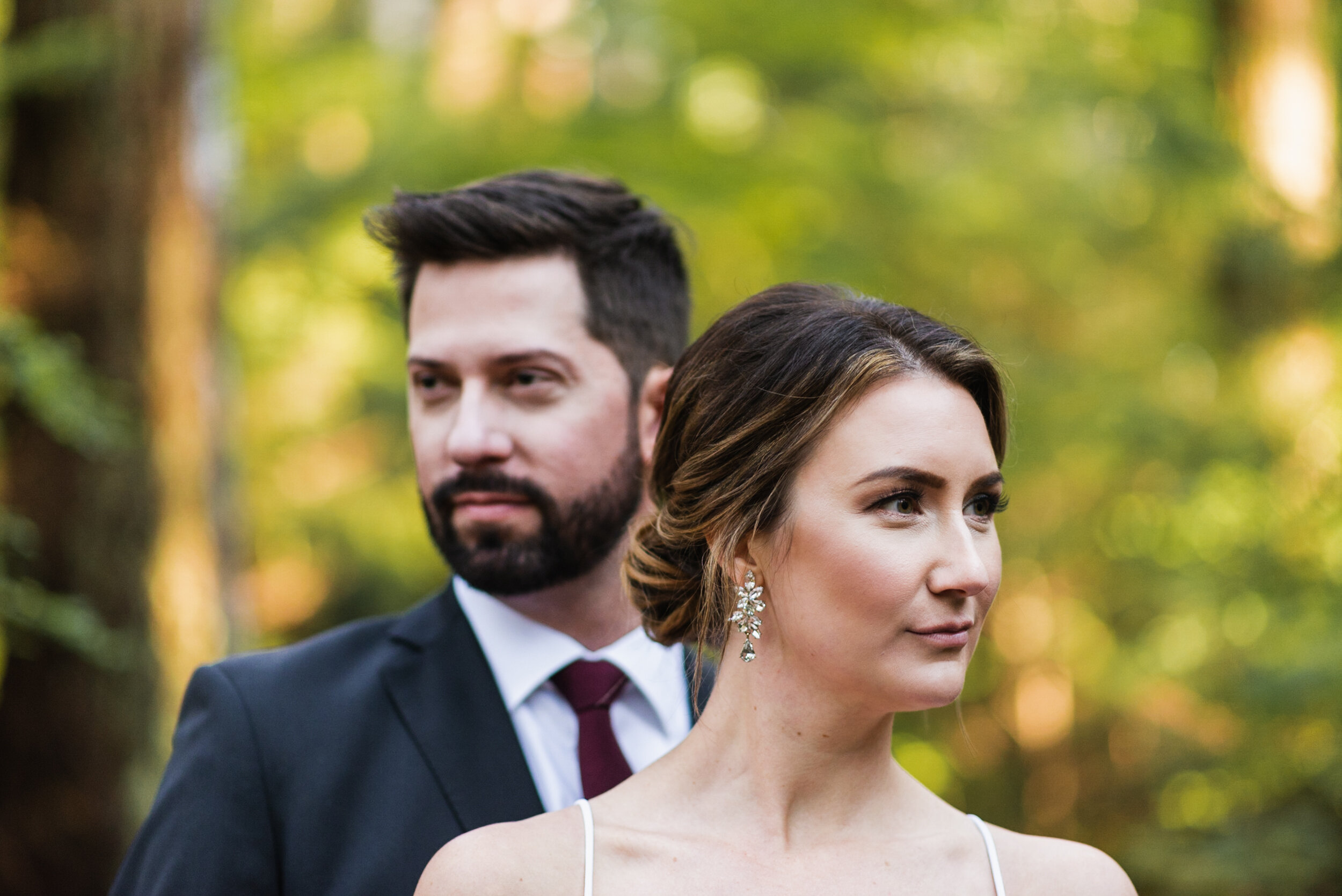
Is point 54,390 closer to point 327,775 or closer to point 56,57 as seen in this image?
point 56,57

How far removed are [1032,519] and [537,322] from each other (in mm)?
8271

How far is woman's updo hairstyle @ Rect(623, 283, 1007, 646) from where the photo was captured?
2324 mm

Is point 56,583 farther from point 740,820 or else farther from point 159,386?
point 740,820

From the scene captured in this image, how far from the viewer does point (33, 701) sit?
5.56 m

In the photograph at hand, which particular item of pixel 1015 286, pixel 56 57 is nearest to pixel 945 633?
pixel 56 57

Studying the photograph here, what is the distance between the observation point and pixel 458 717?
9.69 feet

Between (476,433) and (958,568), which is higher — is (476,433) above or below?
above

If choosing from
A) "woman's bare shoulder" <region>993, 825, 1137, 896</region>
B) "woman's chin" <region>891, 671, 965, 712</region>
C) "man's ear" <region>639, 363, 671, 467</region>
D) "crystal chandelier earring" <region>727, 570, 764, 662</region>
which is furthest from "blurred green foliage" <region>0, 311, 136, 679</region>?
"woman's bare shoulder" <region>993, 825, 1137, 896</region>

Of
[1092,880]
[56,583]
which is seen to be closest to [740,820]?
[1092,880]

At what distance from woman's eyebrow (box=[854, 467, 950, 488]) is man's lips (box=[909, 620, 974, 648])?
0.80ft

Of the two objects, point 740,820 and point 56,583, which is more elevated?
point 56,583

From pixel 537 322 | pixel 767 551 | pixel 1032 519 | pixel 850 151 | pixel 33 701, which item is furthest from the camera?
pixel 1032 519

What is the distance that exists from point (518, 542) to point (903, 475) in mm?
1156

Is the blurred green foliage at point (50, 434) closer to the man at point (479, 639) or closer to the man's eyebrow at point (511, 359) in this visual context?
the man at point (479, 639)
